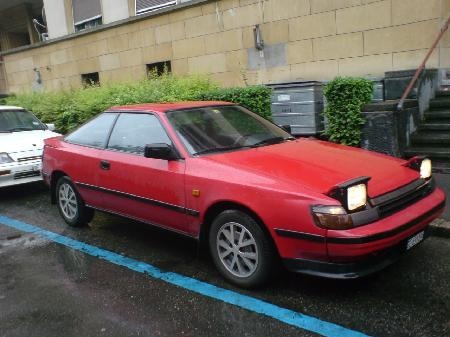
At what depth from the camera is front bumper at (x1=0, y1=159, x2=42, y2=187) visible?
700 cm

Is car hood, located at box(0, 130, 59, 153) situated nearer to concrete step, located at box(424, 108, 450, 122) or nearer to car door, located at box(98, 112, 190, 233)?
car door, located at box(98, 112, 190, 233)

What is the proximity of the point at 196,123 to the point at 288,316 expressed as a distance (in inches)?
79.7

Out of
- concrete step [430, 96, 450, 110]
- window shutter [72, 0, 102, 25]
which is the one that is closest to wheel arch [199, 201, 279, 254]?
concrete step [430, 96, 450, 110]

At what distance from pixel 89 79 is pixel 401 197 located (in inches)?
511

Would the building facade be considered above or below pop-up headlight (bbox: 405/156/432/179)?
above

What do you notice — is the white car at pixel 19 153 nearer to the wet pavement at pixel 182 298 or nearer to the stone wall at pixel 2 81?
the wet pavement at pixel 182 298

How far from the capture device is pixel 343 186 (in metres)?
3.17

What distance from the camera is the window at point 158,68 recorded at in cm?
1238

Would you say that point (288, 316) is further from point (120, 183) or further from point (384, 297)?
point (120, 183)

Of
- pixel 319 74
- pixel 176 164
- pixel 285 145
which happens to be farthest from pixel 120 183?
pixel 319 74

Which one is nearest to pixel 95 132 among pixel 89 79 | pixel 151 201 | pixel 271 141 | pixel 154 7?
pixel 151 201

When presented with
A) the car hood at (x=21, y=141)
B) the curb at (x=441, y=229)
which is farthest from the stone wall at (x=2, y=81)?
the curb at (x=441, y=229)

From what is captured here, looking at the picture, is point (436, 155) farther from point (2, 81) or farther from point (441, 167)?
point (2, 81)

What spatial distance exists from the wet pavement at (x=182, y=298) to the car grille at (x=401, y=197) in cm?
65
